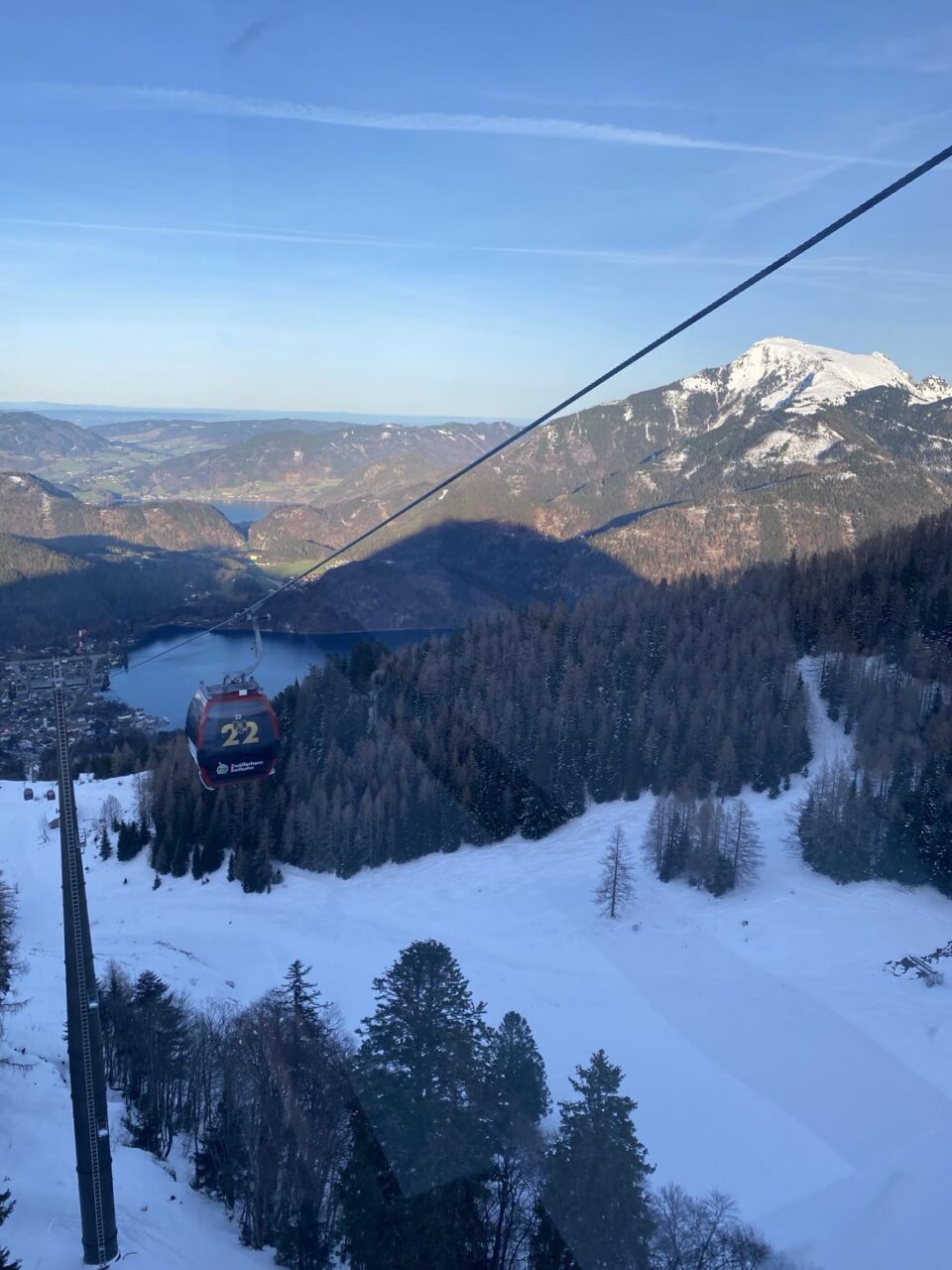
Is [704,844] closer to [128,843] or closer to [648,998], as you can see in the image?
[648,998]

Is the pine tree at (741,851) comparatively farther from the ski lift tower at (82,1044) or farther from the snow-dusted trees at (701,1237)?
the ski lift tower at (82,1044)

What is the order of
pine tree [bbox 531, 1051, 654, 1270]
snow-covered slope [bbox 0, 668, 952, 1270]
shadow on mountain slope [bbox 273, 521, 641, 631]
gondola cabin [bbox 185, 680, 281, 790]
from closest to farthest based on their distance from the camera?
pine tree [bbox 531, 1051, 654, 1270], gondola cabin [bbox 185, 680, 281, 790], snow-covered slope [bbox 0, 668, 952, 1270], shadow on mountain slope [bbox 273, 521, 641, 631]

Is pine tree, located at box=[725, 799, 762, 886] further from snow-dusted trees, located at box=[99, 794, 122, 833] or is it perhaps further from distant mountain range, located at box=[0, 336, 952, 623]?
distant mountain range, located at box=[0, 336, 952, 623]

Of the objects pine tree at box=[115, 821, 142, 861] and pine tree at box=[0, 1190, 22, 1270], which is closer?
pine tree at box=[0, 1190, 22, 1270]

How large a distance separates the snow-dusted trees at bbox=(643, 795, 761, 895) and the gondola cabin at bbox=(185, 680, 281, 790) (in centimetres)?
1396

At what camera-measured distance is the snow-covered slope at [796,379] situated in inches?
5413

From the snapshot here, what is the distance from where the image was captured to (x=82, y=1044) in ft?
24.1

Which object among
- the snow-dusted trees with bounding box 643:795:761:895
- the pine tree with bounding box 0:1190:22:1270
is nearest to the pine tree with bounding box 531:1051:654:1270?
the pine tree with bounding box 0:1190:22:1270

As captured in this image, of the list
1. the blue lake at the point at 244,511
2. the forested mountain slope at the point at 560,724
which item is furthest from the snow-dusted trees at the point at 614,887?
the blue lake at the point at 244,511

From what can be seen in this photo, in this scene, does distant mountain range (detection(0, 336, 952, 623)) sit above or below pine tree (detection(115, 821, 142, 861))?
above

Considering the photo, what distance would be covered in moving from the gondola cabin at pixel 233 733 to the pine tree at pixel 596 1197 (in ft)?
15.5

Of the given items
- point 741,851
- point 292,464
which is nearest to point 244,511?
point 292,464

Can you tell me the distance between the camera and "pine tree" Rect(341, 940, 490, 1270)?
8008mm

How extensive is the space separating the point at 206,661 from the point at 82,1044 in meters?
46.7
